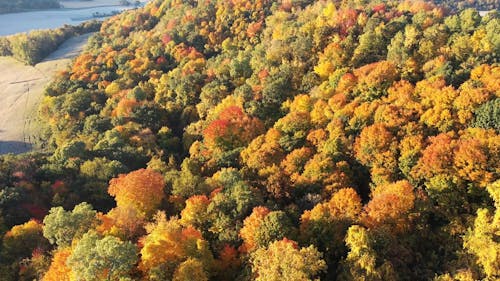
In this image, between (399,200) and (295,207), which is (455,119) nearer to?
(399,200)

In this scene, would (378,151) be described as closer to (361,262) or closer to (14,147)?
(361,262)

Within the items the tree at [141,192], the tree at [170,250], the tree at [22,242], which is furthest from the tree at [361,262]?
the tree at [22,242]

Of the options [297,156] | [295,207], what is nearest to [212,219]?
[295,207]

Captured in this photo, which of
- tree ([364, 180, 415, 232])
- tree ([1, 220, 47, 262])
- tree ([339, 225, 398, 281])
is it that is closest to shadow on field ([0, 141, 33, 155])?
tree ([1, 220, 47, 262])

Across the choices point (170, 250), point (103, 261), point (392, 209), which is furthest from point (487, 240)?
point (103, 261)

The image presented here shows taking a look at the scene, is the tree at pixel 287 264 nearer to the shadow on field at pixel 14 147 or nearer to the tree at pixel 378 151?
the tree at pixel 378 151

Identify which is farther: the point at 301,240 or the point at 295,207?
the point at 295,207

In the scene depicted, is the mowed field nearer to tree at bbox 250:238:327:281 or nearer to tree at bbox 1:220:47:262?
tree at bbox 1:220:47:262
